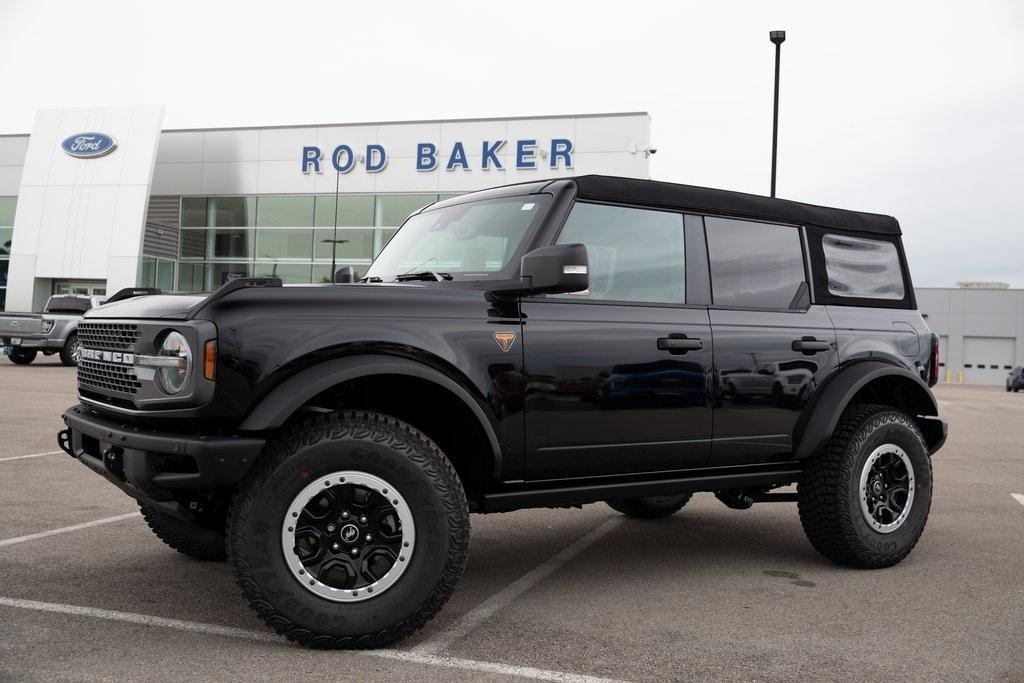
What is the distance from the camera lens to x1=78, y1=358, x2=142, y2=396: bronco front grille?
362 centimetres

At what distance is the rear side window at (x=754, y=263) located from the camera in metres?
4.79

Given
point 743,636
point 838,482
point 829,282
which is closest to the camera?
point 743,636

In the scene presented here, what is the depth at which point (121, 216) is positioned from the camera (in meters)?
34.2

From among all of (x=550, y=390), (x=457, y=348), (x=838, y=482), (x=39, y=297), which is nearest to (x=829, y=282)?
(x=838, y=482)

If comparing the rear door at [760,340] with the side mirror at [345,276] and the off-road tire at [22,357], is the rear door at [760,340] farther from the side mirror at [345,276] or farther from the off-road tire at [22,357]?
the off-road tire at [22,357]

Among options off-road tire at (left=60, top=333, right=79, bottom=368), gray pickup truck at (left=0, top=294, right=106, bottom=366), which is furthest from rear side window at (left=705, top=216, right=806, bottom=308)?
gray pickup truck at (left=0, top=294, right=106, bottom=366)

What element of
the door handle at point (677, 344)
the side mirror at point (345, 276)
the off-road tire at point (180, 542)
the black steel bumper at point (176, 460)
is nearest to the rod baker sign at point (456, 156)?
the side mirror at point (345, 276)

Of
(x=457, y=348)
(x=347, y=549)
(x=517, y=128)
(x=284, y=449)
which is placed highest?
(x=517, y=128)

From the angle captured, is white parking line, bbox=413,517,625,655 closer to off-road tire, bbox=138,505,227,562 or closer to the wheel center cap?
the wheel center cap

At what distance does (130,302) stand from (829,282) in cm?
375

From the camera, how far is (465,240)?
4.50 m

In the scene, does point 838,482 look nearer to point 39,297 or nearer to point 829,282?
point 829,282

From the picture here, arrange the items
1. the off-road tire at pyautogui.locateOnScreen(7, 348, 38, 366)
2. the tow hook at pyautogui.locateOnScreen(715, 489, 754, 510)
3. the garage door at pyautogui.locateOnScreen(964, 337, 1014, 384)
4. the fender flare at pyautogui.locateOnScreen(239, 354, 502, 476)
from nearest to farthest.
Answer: the fender flare at pyautogui.locateOnScreen(239, 354, 502, 476)
the tow hook at pyautogui.locateOnScreen(715, 489, 754, 510)
the off-road tire at pyautogui.locateOnScreen(7, 348, 38, 366)
the garage door at pyautogui.locateOnScreen(964, 337, 1014, 384)

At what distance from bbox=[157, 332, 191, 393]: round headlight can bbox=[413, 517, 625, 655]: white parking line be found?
136 cm
